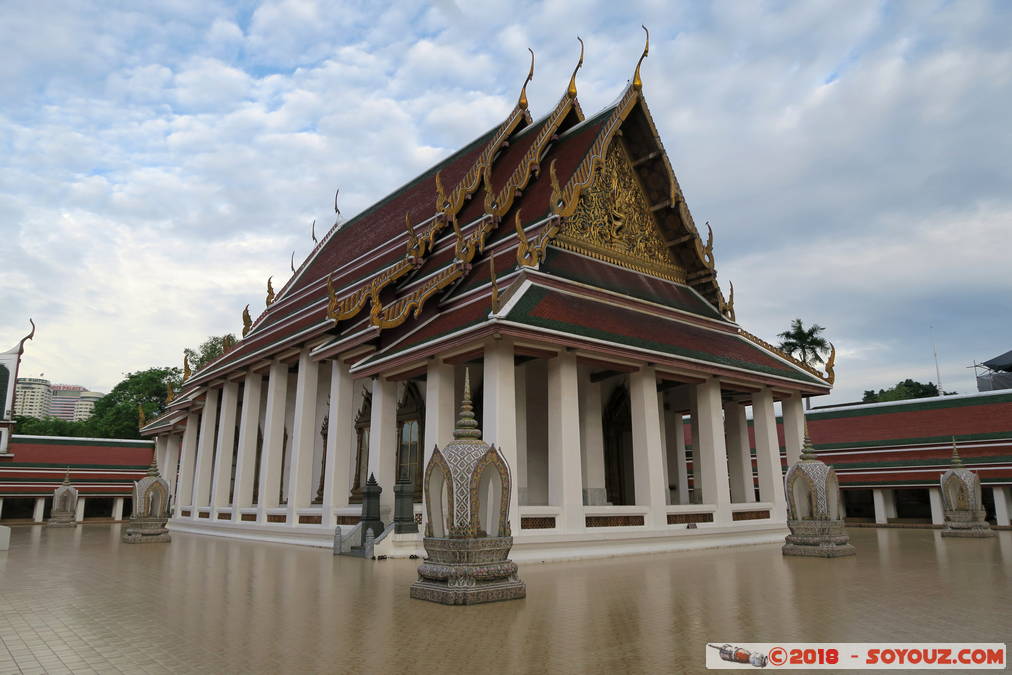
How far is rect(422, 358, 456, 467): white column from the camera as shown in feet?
35.0

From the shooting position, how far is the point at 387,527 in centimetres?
1043

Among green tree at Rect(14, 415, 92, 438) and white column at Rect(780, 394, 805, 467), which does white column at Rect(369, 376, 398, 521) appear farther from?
green tree at Rect(14, 415, 92, 438)

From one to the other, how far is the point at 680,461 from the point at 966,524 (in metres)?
5.85

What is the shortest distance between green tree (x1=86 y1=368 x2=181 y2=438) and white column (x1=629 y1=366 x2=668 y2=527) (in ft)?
121

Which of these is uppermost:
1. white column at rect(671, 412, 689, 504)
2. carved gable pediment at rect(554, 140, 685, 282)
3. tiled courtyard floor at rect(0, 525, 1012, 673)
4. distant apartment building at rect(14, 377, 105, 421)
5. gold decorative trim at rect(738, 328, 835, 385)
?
distant apartment building at rect(14, 377, 105, 421)

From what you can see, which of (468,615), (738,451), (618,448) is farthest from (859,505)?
(468,615)

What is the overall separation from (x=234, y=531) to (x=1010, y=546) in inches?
610

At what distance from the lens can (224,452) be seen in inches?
691

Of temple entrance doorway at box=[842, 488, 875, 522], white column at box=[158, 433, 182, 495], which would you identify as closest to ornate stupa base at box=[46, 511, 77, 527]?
white column at box=[158, 433, 182, 495]

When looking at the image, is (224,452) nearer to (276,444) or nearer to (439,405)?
(276,444)

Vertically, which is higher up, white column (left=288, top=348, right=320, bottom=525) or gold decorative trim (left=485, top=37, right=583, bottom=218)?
gold decorative trim (left=485, top=37, right=583, bottom=218)

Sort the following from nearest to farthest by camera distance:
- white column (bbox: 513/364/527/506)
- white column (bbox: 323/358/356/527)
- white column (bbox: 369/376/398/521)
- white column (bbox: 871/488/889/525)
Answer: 1. white column (bbox: 513/364/527/506)
2. white column (bbox: 369/376/398/521)
3. white column (bbox: 323/358/356/527)
4. white column (bbox: 871/488/889/525)

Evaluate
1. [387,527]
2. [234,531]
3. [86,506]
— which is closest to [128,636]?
[387,527]

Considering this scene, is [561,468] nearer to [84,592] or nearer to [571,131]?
[84,592]
